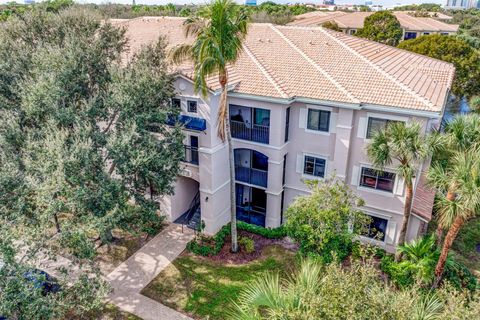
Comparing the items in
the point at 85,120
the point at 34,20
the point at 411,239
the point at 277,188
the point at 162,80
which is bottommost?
the point at 411,239

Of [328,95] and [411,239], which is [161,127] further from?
[411,239]

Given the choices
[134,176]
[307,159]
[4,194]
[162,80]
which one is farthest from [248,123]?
[4,194]

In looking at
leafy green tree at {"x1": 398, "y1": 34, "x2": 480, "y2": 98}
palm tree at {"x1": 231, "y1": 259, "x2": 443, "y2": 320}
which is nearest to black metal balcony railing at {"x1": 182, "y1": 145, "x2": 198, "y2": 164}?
palm tree at {"x1": 231, "y1": 259, "x2": 443, "y2": 320}

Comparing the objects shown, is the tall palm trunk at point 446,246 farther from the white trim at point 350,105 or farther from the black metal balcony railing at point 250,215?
the black metal balcony railing at point 250,215

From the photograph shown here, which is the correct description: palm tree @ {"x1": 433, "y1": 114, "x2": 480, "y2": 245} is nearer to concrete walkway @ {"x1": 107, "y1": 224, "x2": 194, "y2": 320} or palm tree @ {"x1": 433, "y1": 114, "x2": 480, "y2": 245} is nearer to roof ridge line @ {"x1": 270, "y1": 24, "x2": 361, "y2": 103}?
roof ridge line @ {"x1": 270, "y1": 24, "x2": 361, "y2": 103}

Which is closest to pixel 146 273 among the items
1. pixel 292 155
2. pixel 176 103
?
pixel 176 103
